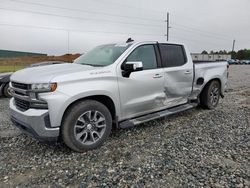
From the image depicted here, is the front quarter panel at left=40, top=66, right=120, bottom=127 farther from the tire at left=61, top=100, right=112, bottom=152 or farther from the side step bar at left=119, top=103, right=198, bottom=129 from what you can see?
the side step bar at left=119, top=103, right=198, bottom=129

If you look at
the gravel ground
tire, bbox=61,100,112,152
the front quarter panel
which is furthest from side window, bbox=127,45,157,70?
the gravel ground

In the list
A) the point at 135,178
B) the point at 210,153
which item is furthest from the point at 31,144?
the point at 210,153

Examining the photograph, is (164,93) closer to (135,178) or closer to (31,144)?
(135,178)

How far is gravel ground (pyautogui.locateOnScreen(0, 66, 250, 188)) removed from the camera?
2678 mm

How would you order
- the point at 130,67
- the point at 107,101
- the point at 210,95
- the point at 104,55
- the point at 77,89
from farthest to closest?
1. the point at 210,95
2. the point at 104,55
3. the point at 107,101
4. the point at 130,67
5. the point at 77,89

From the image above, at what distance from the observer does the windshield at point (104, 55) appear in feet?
12.8

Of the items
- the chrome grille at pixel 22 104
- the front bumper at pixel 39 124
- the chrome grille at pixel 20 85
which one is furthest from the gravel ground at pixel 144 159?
the chrome grille at pixel 20 85

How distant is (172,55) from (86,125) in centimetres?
258

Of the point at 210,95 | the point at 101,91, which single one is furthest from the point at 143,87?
the point at 210,95

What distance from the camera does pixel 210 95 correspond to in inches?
228

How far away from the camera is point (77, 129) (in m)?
3.35

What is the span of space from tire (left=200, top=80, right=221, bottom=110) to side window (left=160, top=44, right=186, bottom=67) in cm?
129

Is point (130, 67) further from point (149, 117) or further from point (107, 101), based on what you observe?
point (149, 117)

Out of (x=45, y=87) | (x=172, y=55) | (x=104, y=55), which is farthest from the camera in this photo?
(x=172, y=55)
